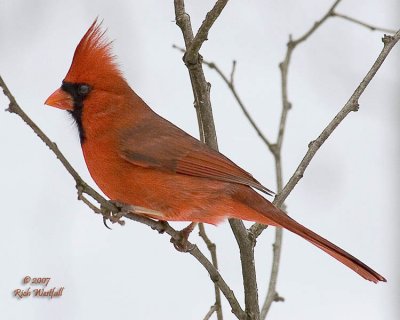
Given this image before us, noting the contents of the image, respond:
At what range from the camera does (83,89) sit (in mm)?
2680

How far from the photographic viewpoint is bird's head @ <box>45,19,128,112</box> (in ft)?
8.56

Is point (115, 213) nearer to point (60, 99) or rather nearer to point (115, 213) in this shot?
point (115, 213)

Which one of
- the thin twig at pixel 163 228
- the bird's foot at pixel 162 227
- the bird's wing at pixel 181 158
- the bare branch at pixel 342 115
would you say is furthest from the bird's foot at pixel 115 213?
the bare branch at pixel 342 115

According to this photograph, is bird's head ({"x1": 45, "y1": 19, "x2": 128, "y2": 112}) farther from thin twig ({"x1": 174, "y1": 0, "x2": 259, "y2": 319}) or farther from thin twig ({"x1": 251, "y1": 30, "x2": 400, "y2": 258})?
thin twig ({"x1": 251, "y1": 30, "x2": 400, "y2": 258})

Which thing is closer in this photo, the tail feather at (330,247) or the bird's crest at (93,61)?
the tail feather at (330,247)

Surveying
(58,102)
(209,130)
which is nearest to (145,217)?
(209,130)

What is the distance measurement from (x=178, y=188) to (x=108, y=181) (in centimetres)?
22

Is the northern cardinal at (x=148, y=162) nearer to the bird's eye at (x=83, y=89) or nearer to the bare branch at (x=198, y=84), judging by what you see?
the bird's eye at (x=83, y=89)

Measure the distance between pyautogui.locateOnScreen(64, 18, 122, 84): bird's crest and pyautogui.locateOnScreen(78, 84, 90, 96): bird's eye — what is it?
2 cm

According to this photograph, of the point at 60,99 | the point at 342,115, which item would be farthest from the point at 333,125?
the point at 60,99

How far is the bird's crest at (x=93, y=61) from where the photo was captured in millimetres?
2598

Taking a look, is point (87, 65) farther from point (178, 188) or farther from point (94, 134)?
point (178, 188)

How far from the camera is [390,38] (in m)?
2.55

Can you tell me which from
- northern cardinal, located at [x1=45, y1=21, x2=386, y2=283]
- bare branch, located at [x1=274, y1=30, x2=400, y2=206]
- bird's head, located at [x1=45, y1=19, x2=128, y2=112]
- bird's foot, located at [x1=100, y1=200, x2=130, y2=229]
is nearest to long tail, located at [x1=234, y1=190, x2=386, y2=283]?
northern cardinal, located at [x1=45, y1=21, x2=386, y2=283]
